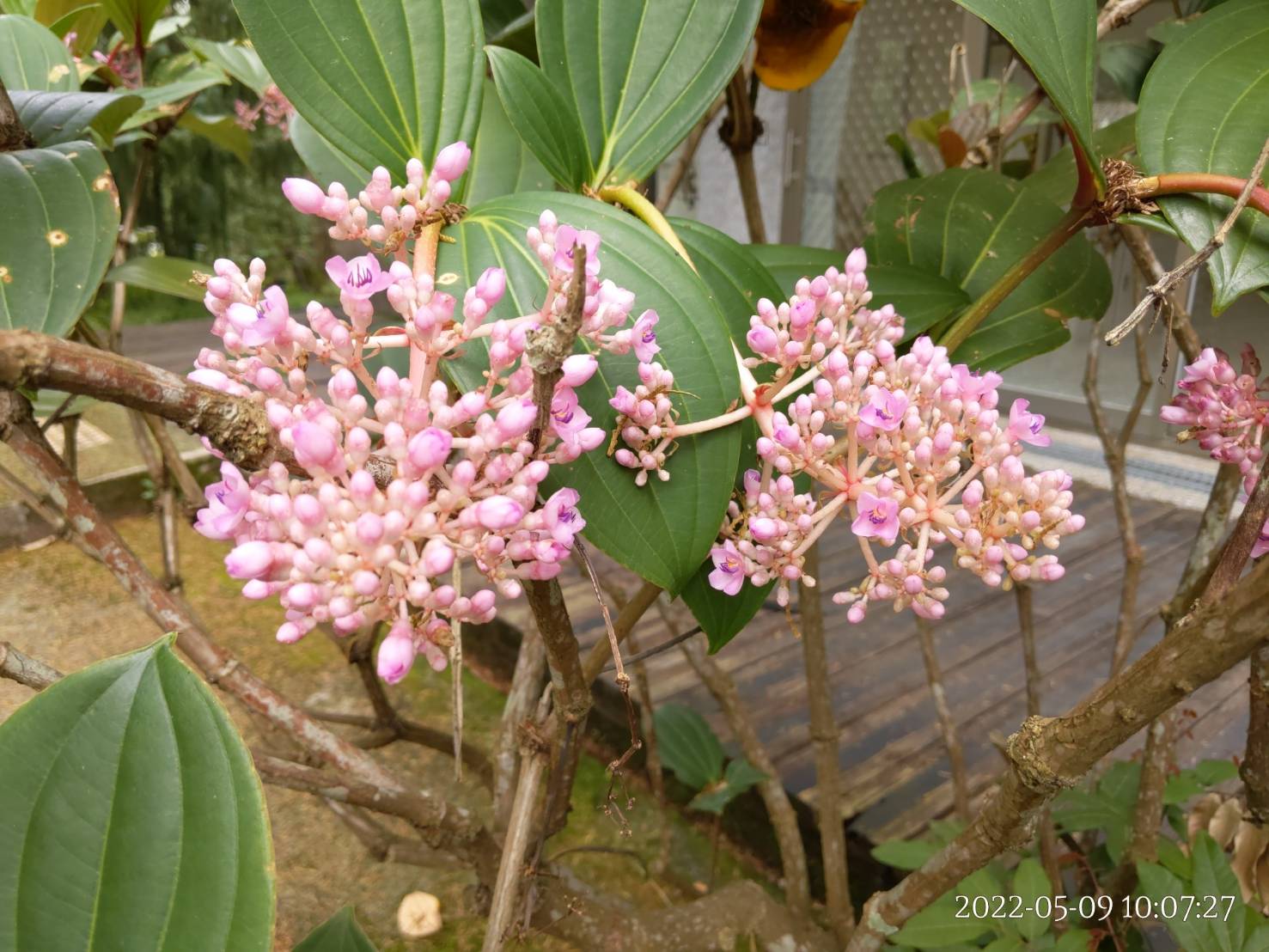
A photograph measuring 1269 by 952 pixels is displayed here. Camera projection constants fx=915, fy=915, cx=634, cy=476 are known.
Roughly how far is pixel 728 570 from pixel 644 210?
20 centimetres

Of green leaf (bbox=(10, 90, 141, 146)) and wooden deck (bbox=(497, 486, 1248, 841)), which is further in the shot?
wooden deck (bbox=(497, 486, 1248, 841))

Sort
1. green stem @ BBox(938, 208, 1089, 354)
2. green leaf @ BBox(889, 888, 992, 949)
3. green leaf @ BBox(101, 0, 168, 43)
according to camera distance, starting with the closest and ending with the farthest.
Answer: green stem @ BBox(938, 208, 1089, 354)
green leaf @ BBox(889, 888, 992, 949)
green leaf @ BBox(101, 0, 168, 43)

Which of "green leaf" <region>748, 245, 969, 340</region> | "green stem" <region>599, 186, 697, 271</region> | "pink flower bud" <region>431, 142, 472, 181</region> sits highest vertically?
"pink flower bud" <region>431, 142, 472, 181</region>

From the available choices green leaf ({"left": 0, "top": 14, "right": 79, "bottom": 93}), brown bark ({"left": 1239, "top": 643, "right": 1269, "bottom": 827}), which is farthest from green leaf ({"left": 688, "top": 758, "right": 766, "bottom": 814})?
green leaf ({"left": 0, "top": 14, "right": 79, "bottom": 93})

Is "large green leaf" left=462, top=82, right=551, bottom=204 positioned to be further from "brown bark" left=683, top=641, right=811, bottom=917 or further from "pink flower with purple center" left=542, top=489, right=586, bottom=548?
"brown bark" left=683, top=641, right=811, bottom=917

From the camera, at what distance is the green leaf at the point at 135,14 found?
0.95 m

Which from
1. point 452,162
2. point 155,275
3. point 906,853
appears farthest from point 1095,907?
point 155,275

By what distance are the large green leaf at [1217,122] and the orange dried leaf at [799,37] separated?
337 mm

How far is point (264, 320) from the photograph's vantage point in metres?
0.35

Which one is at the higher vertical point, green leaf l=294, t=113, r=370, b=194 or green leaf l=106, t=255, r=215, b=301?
green leaf l=294, t=113, r=370, b=194

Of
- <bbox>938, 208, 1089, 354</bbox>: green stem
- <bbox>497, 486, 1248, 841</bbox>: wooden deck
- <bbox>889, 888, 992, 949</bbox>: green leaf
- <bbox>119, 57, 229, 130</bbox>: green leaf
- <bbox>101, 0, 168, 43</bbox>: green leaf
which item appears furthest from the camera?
<bbox>497, 486, 1248, 841</bbox>: wooden deck

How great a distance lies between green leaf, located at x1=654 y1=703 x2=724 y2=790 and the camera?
129 centimetres

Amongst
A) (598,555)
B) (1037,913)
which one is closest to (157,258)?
(1037,913)

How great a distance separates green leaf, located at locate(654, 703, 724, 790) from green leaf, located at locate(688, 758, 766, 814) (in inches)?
2.5
